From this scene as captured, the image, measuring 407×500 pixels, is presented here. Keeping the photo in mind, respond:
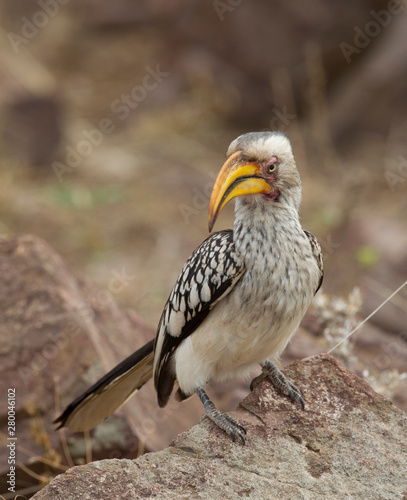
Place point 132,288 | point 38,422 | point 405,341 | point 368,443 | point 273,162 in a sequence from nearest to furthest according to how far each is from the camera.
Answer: point 368,443, point 273,162, point 38,422, point 405,341, point 132,288

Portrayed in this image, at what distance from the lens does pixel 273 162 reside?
120 inches

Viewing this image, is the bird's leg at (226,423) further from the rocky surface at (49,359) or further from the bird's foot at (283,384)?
the rocky surface at (49,359)

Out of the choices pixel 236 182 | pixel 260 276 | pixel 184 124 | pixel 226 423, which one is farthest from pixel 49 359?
pixel 184 124

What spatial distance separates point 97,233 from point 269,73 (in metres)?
3.40

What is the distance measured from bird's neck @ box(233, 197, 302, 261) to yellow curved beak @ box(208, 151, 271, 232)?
0.11m

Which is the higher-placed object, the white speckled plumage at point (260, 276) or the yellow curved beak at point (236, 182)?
the yellow curved beak at point (236, 182)

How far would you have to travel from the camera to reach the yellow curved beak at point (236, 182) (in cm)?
288

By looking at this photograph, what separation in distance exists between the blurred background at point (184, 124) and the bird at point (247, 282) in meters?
3.17

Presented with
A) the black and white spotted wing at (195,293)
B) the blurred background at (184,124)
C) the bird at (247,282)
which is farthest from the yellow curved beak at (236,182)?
the blurred background at (184,124)

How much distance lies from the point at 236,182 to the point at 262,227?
0.85 ft

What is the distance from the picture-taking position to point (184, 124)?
10023 millimetres

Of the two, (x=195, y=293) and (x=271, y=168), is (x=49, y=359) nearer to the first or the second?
(x=195, y=293)

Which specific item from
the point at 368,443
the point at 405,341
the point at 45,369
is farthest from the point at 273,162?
the point at 405,341

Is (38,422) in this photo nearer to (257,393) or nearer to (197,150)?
(257,393)
